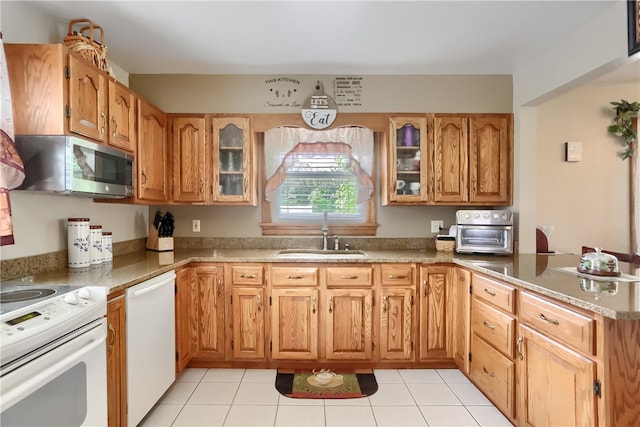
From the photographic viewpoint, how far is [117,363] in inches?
67.9

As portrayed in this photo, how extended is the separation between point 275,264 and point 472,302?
4.70 feet

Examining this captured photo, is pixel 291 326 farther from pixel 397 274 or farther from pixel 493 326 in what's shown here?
pixel 493 326

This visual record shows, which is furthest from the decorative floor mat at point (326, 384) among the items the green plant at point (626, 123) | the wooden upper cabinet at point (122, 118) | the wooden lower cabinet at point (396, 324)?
the green plant at point (626, 123)

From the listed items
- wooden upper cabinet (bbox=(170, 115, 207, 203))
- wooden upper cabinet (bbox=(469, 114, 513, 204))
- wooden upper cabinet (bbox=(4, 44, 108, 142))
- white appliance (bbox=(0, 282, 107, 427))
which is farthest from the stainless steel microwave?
wooden upper cabinet (bbox=(469, 114, 513, 204))

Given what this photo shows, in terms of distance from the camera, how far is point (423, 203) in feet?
9.88

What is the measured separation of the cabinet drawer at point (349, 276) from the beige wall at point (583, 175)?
191cm

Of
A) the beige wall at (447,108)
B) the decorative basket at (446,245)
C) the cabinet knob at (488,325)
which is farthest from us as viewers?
the decorative basket at (446,245)

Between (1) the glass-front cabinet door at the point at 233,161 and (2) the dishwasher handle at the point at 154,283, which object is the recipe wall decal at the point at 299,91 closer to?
(1) the glass-front cabinet door at the point at 233,161

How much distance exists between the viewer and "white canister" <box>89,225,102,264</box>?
7.43ft

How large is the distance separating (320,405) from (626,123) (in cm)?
374

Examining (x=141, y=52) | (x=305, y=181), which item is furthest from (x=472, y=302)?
(x=141, y=52)

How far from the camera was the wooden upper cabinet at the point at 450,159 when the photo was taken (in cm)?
299

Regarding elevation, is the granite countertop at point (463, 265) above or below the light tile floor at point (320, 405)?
above

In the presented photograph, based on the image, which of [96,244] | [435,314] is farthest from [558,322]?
[96,244]
